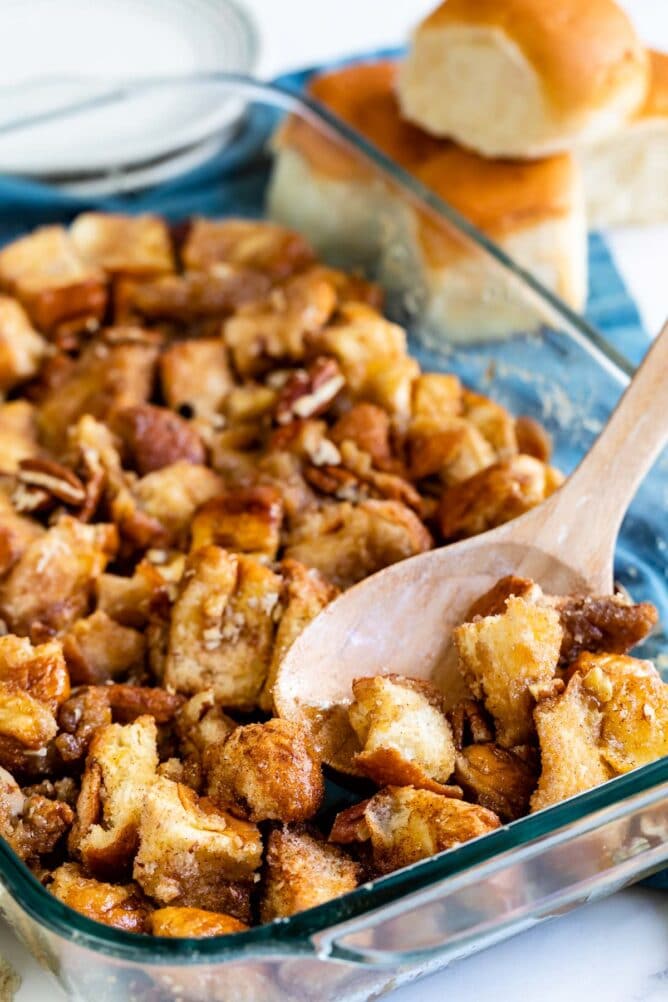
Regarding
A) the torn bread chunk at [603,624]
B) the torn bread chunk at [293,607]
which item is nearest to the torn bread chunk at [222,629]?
the torn bread chunk at [293,607]

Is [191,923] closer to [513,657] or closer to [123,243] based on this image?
[513,657]

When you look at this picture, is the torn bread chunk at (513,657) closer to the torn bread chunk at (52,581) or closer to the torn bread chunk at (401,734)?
the torn bread chunk at (401,734)

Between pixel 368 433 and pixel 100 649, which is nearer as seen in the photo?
pixel 100 649

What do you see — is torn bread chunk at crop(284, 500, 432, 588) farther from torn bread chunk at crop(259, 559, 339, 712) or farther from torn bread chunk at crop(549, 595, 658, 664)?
torn bread chunk at crop(549, 595, 658, 664)

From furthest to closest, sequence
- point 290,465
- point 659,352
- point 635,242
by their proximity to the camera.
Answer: point 635,242 < point 290,465 < point 659,352

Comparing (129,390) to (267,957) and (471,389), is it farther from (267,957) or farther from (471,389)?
(267,957)

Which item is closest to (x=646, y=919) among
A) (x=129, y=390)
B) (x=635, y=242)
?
(x=129, y=390)

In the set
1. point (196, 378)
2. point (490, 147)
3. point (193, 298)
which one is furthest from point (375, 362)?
point (490, 147)
